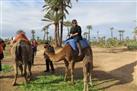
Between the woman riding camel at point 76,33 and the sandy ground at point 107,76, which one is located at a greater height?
the woman riding camel at point 76,33

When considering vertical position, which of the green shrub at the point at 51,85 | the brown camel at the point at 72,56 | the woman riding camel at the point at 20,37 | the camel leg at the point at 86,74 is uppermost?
the woman riding camel at the point at 20,37

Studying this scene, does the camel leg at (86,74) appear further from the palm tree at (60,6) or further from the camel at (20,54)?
the palm tree at (60,6)

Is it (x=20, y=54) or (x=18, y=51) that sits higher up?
(x=18, y=51)

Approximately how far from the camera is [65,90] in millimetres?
13375

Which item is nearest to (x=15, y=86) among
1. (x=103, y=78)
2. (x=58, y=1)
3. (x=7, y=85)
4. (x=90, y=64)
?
(x=7, y=85)

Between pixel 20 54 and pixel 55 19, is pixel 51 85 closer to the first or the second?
pixel 20 54

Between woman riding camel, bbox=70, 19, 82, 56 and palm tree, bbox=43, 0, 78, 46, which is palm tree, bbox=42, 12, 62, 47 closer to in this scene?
palm tree, bbox=43, 0, 78, 46

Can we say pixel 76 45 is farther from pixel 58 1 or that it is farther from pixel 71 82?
pixel 58 1

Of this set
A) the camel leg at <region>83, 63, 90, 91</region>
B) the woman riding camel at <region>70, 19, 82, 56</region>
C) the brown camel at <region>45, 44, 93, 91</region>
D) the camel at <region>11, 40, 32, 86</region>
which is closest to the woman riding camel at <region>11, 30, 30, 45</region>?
the camel at <region>11, 40, 32, 86</region>

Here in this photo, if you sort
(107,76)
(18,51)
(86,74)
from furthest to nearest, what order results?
1. (107,76)
2. (18,51)
3. (86,74)

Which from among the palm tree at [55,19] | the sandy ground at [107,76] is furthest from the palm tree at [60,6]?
the sandy ground at [107,76]

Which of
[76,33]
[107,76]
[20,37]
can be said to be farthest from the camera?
[107,76]

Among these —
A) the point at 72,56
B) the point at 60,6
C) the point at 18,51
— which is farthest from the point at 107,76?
the point at 60,6

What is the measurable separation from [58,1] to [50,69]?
30573mm
